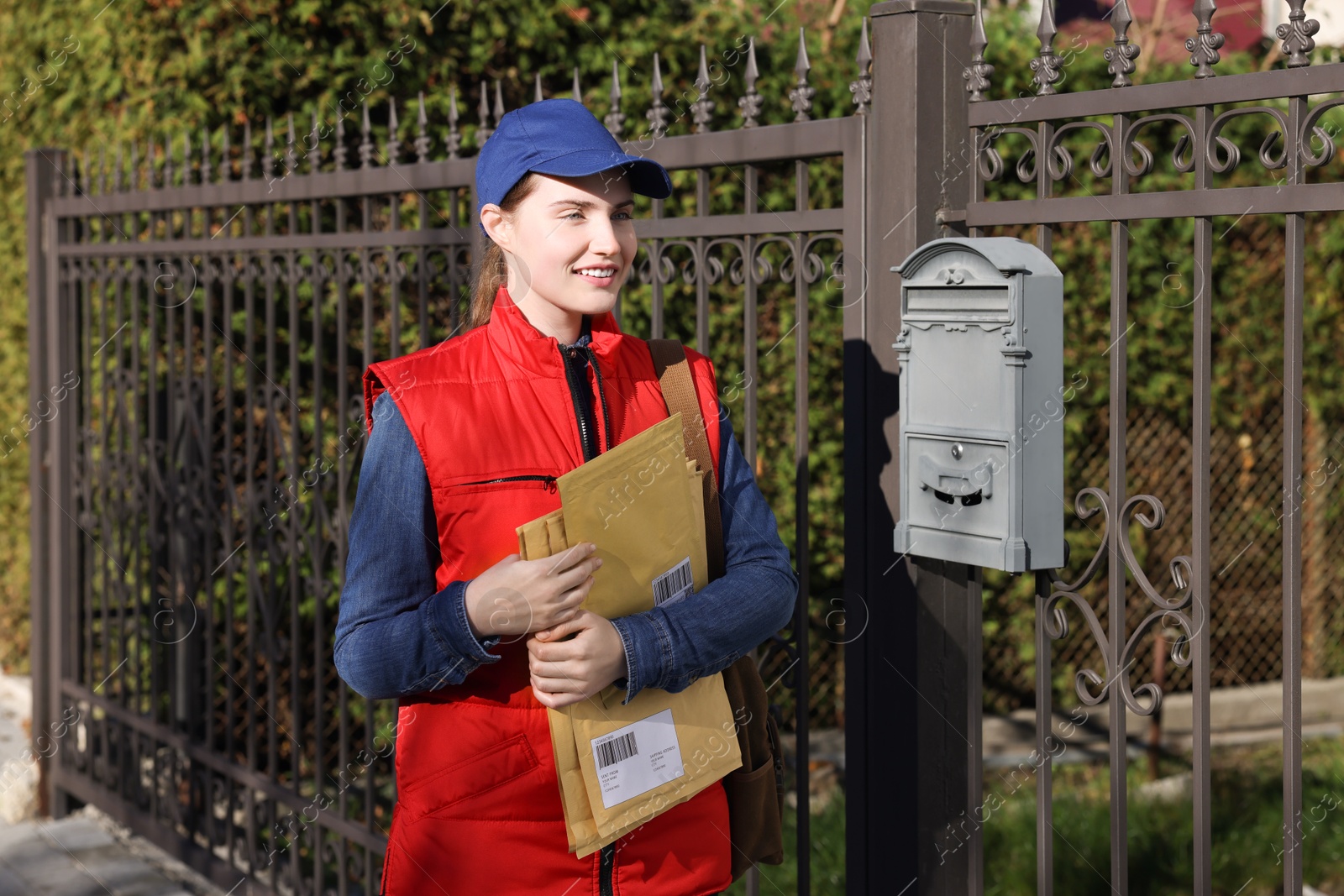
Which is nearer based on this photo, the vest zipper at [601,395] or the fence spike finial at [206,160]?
the vest zipper at [601,395]

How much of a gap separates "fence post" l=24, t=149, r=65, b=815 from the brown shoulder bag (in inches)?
151

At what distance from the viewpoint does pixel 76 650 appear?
17.7 feet

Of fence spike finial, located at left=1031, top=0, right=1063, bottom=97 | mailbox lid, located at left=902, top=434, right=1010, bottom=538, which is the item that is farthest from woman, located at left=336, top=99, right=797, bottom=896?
fence spike finial, located at left=1031, top=0, right=1063, bottom=97

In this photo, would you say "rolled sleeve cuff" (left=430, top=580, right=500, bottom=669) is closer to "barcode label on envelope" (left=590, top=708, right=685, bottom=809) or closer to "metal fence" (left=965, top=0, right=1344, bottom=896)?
"barcode label on envelope" (left=590, top=708, right=685, bottom=809)

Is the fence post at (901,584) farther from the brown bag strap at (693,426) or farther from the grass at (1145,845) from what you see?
the grass at (1145,845)

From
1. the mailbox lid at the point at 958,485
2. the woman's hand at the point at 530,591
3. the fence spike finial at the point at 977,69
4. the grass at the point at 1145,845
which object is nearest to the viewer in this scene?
the woman's hand at the point at 530,591

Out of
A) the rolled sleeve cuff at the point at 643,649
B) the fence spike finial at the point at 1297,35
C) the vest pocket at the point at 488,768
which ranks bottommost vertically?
the vest pocket at the point at 488,768

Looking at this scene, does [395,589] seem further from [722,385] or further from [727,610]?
[722,385]

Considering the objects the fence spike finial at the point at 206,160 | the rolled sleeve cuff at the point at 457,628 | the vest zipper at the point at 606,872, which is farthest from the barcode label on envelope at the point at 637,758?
the fence spike finial at the point at 206,160

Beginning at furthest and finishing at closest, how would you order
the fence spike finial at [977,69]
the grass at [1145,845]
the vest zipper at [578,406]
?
the grass at [1145,845] < the fence spike finial at [977,69] < the vest zipper at [578,406]

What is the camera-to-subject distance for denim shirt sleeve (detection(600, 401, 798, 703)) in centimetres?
207

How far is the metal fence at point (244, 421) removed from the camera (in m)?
4.00

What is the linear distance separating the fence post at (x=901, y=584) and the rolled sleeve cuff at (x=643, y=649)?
2.34ft

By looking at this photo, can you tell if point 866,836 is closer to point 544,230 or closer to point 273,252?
point 544,230
